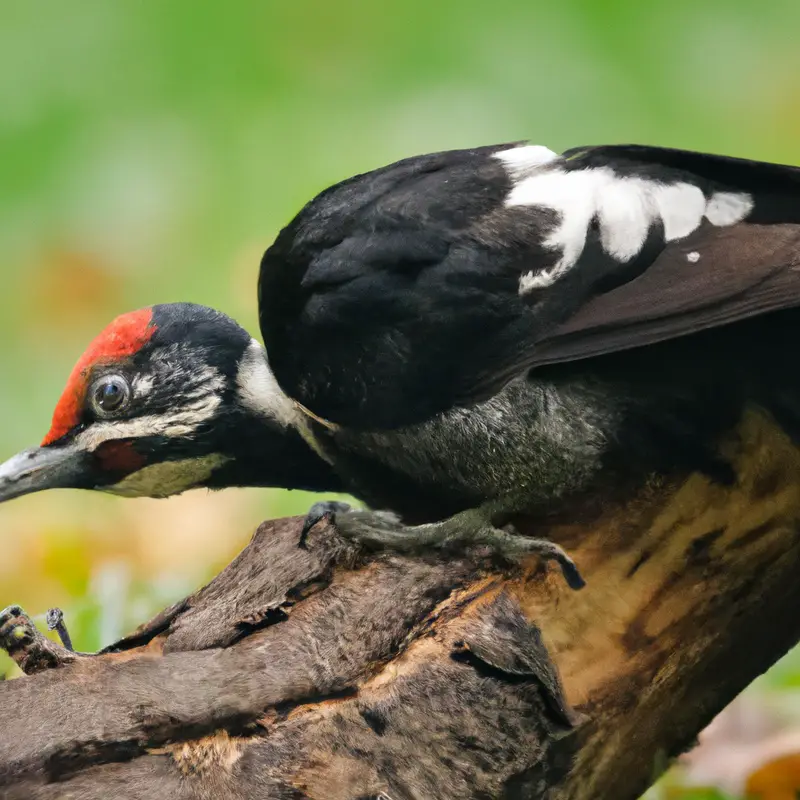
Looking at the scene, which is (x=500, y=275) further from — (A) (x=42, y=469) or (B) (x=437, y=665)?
(A) (x=42, y=469)

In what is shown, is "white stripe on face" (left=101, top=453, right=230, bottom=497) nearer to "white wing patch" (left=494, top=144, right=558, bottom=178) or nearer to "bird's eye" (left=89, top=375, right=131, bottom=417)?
"bird's eye" (left=89, top=375, right=131, bottom=417)

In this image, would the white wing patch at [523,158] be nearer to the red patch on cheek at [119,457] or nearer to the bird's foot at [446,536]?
the bird's foot at [446,536]

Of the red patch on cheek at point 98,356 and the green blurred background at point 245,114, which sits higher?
the green blurred background at point 245,114

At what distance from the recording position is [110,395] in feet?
10.4

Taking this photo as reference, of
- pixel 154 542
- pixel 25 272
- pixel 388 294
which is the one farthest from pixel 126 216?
pixel 388 294

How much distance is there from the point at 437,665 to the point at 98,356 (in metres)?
1.09

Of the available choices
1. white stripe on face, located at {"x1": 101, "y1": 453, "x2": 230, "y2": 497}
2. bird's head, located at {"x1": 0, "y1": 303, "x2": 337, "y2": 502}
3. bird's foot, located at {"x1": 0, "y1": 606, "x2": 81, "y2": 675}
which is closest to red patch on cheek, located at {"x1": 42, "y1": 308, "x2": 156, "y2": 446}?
bird's head, located at {"x1": 0, "y1": 303, "x2": 337, "y2": 502}

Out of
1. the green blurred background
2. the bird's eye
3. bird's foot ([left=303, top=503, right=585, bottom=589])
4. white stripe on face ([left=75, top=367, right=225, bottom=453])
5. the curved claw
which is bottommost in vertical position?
bird's foot ([left=303, top=503, right=585, bottom=589])

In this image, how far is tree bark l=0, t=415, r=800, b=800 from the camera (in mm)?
2469

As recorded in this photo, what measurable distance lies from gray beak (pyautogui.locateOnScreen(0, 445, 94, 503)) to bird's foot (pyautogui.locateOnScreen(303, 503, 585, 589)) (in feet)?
1.98

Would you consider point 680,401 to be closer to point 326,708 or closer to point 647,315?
point 647,315

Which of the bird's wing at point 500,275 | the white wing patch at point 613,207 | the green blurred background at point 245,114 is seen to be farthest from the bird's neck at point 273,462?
the green blurred background at point 245,114

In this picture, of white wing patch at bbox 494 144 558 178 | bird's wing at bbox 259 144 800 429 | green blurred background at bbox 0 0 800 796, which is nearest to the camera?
bird's wing at bbox 259 144 800 429

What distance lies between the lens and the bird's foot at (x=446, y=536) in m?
2.82
